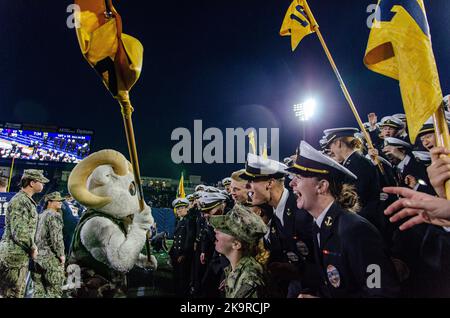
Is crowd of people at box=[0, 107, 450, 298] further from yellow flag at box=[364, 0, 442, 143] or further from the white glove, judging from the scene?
the white glove

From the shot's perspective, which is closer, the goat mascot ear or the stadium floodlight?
the goat mascot ear

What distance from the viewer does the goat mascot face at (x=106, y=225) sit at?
7.88 feet

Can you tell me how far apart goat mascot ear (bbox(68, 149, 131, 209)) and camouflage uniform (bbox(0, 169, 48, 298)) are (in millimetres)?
929

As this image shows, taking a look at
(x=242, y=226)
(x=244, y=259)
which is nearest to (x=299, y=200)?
(x=242, y=226)

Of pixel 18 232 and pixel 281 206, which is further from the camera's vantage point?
pixel 18 232

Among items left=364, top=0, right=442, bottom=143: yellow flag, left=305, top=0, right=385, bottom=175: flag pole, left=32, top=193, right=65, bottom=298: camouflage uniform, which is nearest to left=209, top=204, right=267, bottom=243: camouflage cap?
left=305, top=0, right=385, bottom=175: flag pole

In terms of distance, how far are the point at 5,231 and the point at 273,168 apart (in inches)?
107

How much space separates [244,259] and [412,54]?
1951 mm

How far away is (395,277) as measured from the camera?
7.05 feet

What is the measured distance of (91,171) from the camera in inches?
99.9

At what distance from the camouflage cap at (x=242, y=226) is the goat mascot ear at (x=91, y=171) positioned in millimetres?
970

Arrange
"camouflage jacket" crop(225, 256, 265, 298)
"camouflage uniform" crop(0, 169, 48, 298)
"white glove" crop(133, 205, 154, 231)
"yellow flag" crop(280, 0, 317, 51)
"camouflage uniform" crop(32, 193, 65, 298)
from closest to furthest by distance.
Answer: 1. "camouflage jacket" crop(225, 256, 265, 298)
2. "white glove" crop(133, 205, 154, 231)
3. "yellow flag" crop(280, 0, 317, 51)
4. "camouflage uniform" crop(0, 169, 48, 298)
5. "camouflage uniform" crop(32, 193, 65, 298)

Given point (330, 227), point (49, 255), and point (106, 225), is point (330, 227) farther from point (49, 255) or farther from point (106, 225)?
point (49, 255)

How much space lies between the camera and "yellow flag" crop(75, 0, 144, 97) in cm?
246
